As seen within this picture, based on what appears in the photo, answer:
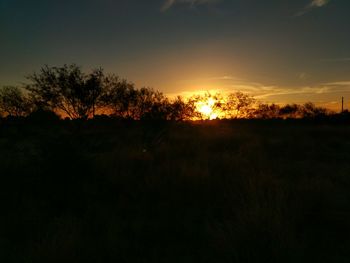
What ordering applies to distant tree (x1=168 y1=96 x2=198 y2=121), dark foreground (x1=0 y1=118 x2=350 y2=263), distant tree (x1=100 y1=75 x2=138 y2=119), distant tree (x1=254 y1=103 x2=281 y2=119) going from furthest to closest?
distant tree (x1=254 y1=103 x2=281 y2=119), distant tree (x1=168 y1=96 x2=198 y2=121), distant tree (x1=100 y1=75 x2=138 y2=119), dark foreground (x1=0 y1=118 x2=350 y2=263)

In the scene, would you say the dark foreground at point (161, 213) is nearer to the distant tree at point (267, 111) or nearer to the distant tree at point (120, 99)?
the distant tree at point (120, 99)

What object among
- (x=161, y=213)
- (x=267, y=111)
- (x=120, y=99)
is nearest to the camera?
(x=161, y=213)

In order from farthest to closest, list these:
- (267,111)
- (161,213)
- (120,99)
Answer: (267,111)
(120,99)
(161,213)

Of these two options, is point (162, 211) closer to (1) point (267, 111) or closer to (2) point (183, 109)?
(2) point (183, 109)

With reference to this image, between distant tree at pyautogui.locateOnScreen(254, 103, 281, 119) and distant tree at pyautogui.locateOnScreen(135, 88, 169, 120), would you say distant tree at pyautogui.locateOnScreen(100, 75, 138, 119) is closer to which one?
distant tree at pyautogui.locateOnScreen(135, 88, 169, 120)

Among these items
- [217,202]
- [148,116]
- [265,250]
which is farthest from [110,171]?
[148,116]

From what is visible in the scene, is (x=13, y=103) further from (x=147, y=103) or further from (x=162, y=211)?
(x=162, y=211)

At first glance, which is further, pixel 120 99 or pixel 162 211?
pixel 120 99

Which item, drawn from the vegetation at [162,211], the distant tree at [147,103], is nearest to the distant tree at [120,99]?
the distant tree at [147,103]

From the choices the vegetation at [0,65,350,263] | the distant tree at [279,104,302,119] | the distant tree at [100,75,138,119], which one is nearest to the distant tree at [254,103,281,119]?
the distant tree at [279,104,302,119]

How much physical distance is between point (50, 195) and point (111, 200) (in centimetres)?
137

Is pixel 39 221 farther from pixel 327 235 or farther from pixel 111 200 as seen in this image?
pixel 327 235

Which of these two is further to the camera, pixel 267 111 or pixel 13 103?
pixel 267 111

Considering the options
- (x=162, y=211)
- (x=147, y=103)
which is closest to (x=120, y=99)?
(x=147, y=103)
